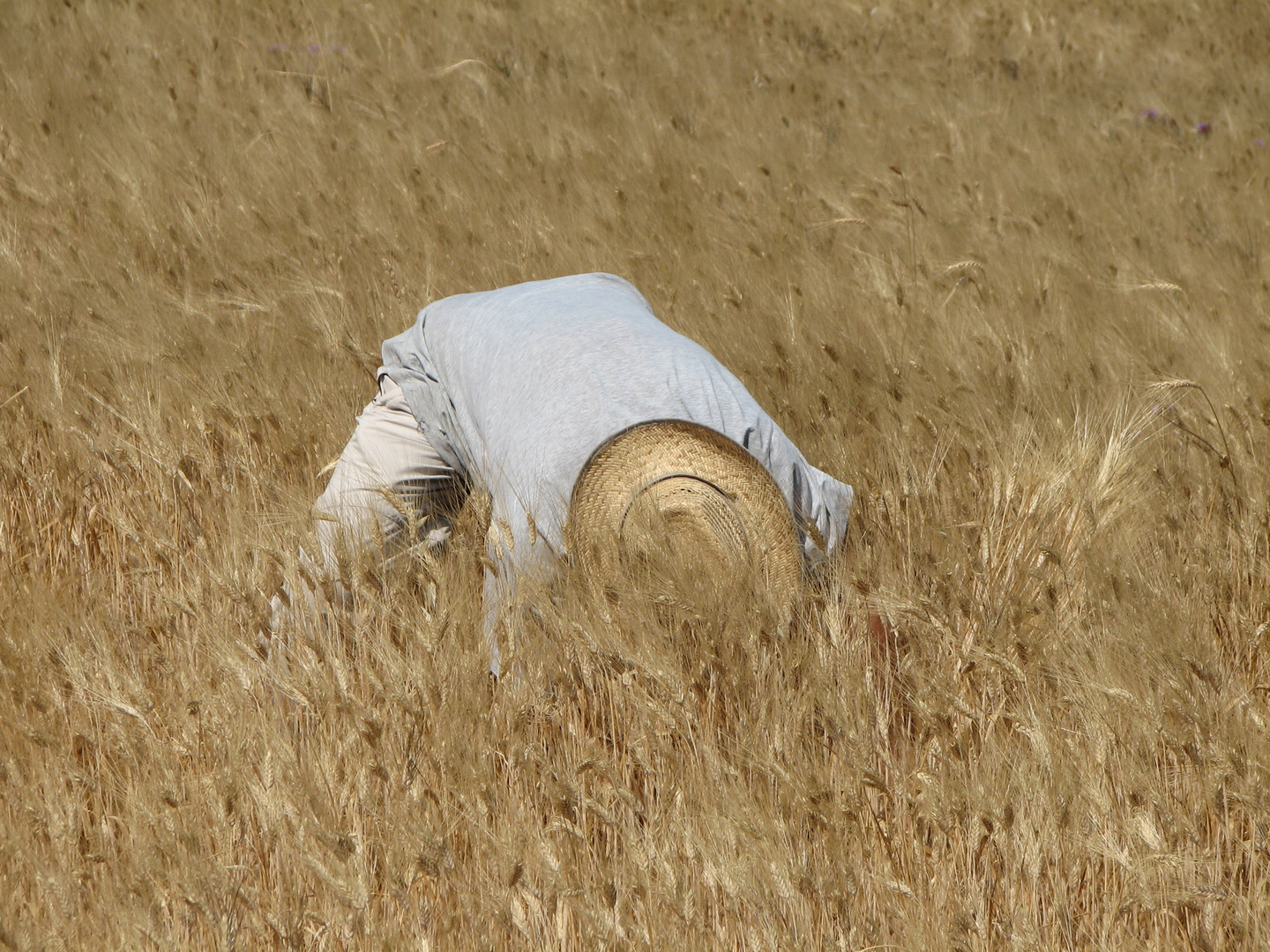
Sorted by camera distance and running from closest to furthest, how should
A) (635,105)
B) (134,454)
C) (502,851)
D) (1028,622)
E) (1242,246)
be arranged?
1. (502,851)
2. (1028,622)
3. (134,454)
4. (1242,246)
5. (635,105)

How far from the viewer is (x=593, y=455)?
162cm

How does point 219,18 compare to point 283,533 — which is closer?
point 283,533

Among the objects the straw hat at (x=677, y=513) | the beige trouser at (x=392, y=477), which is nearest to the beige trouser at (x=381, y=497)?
the beige trouser at (x=392, y=477)

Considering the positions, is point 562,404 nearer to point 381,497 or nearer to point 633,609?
point 633,609

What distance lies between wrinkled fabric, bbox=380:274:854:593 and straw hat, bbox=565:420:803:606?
0.03 m

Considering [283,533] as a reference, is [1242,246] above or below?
below

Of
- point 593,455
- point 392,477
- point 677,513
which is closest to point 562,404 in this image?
point 593,455

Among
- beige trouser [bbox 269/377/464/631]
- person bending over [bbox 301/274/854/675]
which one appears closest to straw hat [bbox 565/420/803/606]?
person bending over [bbox 301/274/854/675]

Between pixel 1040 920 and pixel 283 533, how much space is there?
4.28ft

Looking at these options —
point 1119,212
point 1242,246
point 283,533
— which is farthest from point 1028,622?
point 1119,212

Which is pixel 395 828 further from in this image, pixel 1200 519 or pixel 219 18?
pixel 219 18

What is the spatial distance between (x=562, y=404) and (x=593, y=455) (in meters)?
0.14

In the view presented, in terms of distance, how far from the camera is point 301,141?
443cm

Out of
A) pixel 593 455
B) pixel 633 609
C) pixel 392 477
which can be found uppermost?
pixel 593 455
